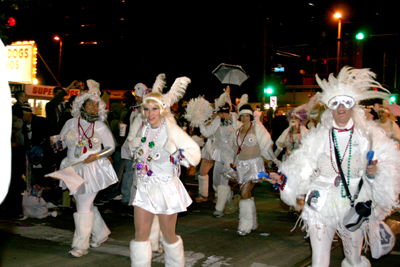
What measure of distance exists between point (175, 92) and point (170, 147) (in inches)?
30.2

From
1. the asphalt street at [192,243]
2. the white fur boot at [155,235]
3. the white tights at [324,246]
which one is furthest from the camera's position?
the white fur boot at [155,235]

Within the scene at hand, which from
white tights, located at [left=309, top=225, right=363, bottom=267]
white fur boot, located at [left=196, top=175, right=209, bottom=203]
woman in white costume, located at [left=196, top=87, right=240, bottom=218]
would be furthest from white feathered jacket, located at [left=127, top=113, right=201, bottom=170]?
white fur boot, located at [left=196, top=175, right=209, bottom=203]

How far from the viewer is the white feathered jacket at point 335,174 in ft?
13.0

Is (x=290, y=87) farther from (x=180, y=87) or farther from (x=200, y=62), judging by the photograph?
(x=180, y=87)

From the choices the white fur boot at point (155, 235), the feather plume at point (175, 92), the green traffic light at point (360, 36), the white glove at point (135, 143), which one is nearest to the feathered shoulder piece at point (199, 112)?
the white fur boot at point (155, 235)

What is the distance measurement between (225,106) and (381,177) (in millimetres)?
5118

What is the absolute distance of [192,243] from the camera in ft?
20.4

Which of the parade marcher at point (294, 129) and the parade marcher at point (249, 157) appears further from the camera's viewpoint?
the parade marcher at point (294, 129)

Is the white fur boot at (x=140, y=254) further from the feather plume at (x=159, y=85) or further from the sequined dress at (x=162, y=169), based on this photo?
the feather plume at (x=159, y=85)

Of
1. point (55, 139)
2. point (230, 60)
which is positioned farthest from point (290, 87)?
point (55, 139)

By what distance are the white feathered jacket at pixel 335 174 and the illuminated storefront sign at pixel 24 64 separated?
577 inches

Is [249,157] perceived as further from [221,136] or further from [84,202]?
[84,202]

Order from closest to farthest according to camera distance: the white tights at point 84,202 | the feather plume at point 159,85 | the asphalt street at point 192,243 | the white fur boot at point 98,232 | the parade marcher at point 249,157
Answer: the feather plume at point 159,85 < the asphalt street at point 192,243 < the white tights at point 84,202 < the white fur boot at point 98,232 < the parade marcher at point 249,157

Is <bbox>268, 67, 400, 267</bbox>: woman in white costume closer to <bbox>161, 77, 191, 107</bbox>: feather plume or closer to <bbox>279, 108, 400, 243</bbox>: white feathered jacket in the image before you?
<bbox>279, 108, 400, 243</bbox>: white feathered jacket
